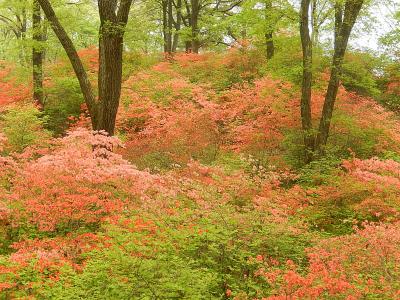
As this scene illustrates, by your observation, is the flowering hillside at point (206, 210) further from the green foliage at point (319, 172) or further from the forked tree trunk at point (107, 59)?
the forked tree trunk at point (107, 59)

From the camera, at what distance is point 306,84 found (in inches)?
489

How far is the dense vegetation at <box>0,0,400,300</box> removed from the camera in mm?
5355

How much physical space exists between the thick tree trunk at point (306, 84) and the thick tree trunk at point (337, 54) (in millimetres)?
310

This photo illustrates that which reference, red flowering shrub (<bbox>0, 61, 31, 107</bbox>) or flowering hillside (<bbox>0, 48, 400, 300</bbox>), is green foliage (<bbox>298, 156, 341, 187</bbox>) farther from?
red flowering shrub (<bbox>0, 61, 31, 107</bbox>)

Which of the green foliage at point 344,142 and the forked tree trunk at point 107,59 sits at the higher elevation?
the forked tree trunk at point 107,59

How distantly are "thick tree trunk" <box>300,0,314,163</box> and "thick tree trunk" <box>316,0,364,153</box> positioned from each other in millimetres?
310

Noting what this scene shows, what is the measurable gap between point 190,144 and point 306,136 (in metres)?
3.68

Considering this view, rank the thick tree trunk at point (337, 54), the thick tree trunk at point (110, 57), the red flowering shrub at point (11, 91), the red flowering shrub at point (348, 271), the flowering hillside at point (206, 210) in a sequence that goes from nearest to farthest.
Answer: the red flowering shrub at point (348, 271), the flowering hillside at point (206, 210), the thick tree trunk at point (110, 57), the thick tree trunk at point (337, 54), the red flowering shrub at point (11, 91)

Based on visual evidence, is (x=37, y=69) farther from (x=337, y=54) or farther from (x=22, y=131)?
(x=337, y=54)

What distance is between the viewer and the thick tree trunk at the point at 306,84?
12.0 m

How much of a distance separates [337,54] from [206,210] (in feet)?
24.5

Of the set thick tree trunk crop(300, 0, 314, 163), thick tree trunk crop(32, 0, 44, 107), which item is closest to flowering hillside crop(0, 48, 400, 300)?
thick tree trunk crop(300, 0, 314, 163)

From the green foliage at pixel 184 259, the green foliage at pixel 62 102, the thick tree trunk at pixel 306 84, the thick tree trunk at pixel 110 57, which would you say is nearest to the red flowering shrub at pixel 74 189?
the green foliage at pixel 184 259

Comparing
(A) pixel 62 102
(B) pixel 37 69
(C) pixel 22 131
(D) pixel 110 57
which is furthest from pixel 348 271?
(A) pixel 62 102
